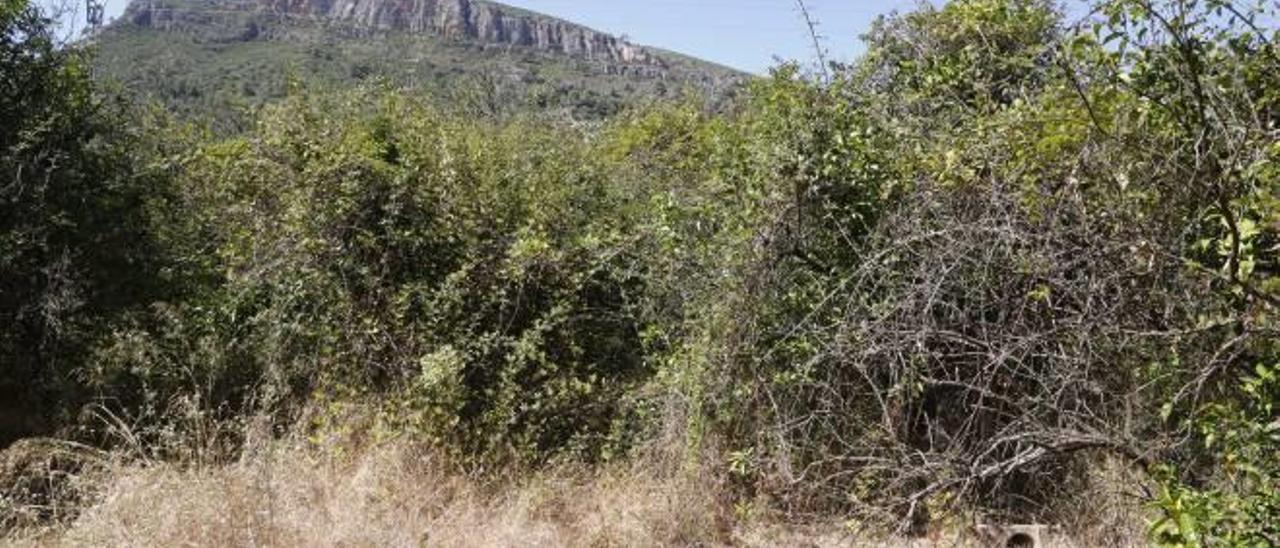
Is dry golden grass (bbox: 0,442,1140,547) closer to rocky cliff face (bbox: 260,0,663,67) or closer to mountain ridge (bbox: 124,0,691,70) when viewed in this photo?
mountain ridge (bbox: 124,0,691,70)

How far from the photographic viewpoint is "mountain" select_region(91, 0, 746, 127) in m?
47.7

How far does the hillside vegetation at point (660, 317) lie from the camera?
409 cm

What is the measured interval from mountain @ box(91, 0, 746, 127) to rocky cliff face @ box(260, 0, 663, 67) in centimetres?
14

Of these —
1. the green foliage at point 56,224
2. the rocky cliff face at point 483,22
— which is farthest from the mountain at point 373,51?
the green foliage at point 56,224

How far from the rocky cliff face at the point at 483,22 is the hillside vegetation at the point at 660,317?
8504cm

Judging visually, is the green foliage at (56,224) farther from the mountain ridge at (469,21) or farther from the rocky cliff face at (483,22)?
the rocky cliff face at (483,22)

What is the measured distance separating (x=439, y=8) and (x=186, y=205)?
97.5 meters

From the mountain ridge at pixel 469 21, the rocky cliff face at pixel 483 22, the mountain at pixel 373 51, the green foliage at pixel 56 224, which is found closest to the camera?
the green foliage at pixel 56 224

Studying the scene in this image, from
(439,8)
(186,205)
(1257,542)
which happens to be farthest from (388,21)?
(1257,542)

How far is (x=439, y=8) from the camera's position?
99812mm

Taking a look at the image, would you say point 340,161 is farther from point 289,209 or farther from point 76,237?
point 76,237

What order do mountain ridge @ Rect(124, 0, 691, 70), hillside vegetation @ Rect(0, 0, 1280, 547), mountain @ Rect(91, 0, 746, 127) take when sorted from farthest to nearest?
1. mountain ridge @ Rect(124, 0, 691, 70)
2. mountain @ Rect(91, 0, 746, 127)
3. hillside vegetation @ Rect(0, 0, 1280, 547)

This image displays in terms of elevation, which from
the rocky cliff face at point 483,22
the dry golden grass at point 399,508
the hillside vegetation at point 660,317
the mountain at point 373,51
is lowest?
the dry golden grass at point 399,508

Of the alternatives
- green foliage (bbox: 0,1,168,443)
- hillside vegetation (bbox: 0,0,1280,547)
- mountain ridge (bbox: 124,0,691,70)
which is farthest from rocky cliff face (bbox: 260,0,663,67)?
hillside vegetation (bbox: 0,0,1280,547)
